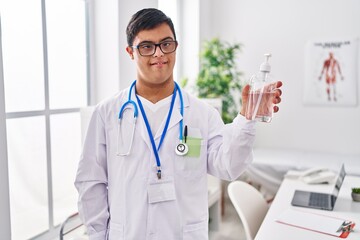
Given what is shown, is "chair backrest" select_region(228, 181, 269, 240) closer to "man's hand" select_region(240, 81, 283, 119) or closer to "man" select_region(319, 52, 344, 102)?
"man's hand" select_region(240, 81, 283, 119)

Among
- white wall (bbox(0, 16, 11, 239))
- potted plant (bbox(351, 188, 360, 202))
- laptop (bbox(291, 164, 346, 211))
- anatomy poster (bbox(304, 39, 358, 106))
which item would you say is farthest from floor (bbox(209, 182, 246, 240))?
white wall (bbox(0, 16, 11, 239))

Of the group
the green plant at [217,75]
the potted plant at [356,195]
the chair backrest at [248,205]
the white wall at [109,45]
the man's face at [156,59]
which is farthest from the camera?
the green plant at [217,75]

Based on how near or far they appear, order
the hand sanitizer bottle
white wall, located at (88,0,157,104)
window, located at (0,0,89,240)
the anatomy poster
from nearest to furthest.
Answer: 1. the hand sanitizer bottle
2. window, located at (0,0,89,240)
3. white wall, located at (88,0,157,104)
4. the anatomy poster

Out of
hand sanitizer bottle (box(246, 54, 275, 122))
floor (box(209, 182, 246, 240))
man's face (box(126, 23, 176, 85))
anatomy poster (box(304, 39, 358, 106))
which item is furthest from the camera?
anatomy poster (box(304, 39, 358, 106))

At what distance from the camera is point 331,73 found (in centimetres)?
354

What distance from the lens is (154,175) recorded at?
124 centimetres

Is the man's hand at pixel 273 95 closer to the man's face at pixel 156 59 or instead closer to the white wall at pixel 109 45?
the man's face at pixel 156 59

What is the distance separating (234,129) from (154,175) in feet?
1.11

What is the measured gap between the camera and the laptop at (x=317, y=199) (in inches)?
75.1

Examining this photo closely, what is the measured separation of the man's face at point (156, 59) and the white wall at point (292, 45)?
2.73 metres

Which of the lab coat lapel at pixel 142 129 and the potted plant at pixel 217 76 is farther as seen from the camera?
the potted plant at pixel 217 76

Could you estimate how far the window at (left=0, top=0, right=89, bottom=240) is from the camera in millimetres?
1751

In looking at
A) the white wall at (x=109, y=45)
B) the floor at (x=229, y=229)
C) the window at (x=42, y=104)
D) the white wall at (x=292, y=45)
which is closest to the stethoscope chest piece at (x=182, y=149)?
the window at (x=42, y=104)

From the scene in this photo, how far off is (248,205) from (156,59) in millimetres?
1169
